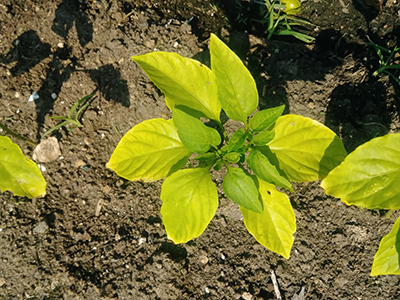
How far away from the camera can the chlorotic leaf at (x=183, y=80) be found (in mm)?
1406

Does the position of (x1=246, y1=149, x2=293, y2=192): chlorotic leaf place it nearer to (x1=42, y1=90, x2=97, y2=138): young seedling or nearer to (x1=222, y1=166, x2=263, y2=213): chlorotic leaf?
(x1=222, y1=166, x2=263, y2=213): chlorotic leaf

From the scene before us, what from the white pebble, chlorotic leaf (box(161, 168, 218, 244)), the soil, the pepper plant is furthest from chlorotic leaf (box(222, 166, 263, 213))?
the white pebble

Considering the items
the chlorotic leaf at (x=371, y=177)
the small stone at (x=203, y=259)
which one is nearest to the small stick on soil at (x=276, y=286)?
the small stone at (x=203, y=259)

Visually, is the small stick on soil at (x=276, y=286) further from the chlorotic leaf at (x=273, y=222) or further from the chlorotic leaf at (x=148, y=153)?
the chlorotic leaf at (x=148, y=153)

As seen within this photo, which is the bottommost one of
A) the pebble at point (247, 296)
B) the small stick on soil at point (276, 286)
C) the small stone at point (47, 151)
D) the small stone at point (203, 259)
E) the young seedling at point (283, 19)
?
the pebble at point (247, 296)

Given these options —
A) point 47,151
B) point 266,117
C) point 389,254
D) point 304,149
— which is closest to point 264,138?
point 266,117

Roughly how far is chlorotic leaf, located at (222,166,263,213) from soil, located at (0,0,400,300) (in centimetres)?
57

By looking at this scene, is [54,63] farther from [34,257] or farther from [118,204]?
[34,257]

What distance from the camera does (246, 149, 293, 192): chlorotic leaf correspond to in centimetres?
121

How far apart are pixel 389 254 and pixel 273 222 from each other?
523 mm

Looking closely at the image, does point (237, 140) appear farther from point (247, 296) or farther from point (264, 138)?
point (247, 296)

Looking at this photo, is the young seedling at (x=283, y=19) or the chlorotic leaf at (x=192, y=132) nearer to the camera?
the chlorotic leaf at (x=192, y=132)

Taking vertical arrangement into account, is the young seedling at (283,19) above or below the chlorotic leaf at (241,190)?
above

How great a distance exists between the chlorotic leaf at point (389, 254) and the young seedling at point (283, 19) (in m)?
1.20
